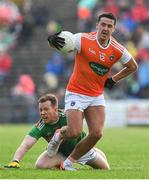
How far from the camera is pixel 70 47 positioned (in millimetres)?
11992

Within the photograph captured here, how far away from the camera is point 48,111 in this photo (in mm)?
12305

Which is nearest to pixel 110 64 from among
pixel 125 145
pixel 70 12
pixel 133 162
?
pixel 133 162

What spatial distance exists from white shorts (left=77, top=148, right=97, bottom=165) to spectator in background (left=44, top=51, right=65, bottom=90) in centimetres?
1761

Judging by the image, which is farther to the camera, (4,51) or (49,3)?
A: (49,3)

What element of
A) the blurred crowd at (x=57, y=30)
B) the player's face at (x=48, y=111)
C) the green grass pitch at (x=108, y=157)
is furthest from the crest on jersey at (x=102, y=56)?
the blurred crowd at (x=57, y=30)

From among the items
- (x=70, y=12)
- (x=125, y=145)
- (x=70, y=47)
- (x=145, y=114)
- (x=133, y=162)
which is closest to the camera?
(x=70, y=47)

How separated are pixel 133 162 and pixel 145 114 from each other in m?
14.4

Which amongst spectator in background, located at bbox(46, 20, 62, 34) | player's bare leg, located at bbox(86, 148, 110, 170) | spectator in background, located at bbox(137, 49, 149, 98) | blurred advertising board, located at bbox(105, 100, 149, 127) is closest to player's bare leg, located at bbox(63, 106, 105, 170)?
player's bare leg, located at bbox(86, 148, 110, 170)

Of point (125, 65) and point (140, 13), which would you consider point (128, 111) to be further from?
point (125, 65)

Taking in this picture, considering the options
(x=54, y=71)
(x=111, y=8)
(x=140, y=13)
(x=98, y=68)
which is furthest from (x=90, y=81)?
(x=111, y=8)

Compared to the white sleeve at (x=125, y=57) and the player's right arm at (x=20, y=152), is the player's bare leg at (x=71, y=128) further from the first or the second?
the white sleeve at (x=125, y=57)

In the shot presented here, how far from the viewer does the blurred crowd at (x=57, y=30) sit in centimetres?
2961

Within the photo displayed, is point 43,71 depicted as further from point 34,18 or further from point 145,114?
point 145,114

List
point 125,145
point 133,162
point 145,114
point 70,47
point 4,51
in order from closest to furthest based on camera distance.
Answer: point 70,47 → point 133,162 → point 125,145 → point 145,114 → point 4,51
